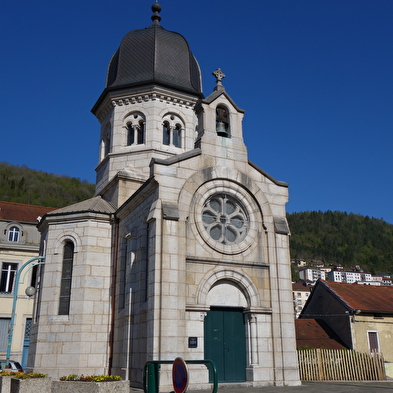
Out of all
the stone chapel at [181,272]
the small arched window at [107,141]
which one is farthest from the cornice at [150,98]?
the stone chapel at [181,272]

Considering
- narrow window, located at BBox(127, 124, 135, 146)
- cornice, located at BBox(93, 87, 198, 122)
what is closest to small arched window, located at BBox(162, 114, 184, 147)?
cornice, located at BBox(93, 87, 198, 122)

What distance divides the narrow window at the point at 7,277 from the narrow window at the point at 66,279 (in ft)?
40.5

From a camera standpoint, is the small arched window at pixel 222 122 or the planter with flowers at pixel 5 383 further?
the small arched window at pixel 222 122

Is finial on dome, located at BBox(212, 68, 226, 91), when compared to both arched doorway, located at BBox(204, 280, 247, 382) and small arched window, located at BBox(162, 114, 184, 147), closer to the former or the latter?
small arched window, located at BBox(162, 114, 184, 147)

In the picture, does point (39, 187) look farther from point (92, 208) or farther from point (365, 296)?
point (92, 208)

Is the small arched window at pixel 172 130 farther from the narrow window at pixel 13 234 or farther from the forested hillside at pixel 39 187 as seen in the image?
the forested hillside at pixel 39 187

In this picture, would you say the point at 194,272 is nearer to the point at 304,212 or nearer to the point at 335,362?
the point at 335,362

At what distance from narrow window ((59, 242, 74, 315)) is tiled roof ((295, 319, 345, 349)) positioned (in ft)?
44.4

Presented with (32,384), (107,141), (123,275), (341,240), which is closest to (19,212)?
(107,141)

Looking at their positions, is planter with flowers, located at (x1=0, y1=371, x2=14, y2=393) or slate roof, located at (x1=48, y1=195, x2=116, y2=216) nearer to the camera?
planter with flowers, located at (x1=0, y1=371, x2=14, y2=393)

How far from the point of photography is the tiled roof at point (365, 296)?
2848 cm

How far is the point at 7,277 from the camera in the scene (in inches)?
1195

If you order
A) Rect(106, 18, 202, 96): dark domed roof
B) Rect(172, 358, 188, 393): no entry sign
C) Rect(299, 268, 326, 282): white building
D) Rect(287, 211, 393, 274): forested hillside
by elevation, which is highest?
Rect(287, 211, 393, 274): forested hillside

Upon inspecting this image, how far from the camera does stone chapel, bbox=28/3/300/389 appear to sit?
15320mm
